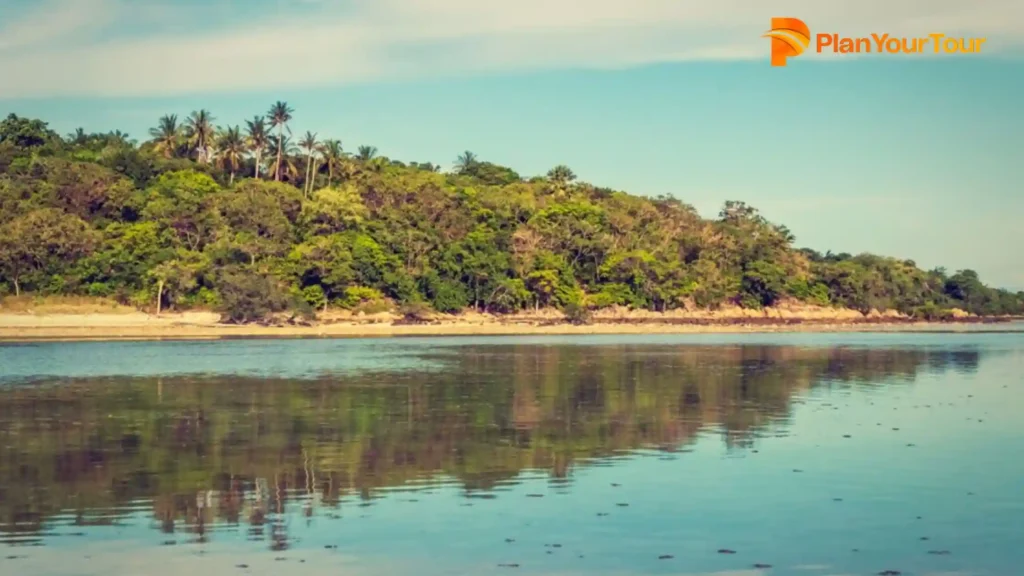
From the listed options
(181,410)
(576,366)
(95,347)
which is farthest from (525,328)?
(181,410)

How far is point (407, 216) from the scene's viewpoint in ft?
343

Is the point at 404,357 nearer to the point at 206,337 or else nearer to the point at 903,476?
the point at 206,337

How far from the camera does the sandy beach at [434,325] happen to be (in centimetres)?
8281

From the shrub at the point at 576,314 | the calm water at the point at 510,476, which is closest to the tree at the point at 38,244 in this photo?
the shrub at the point at 576,314

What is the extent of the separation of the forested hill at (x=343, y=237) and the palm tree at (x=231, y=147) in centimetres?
23

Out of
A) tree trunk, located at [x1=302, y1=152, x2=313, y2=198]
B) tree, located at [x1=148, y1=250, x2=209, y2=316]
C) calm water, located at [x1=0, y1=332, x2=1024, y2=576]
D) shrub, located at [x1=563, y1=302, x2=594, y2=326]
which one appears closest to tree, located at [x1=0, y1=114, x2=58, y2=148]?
tree trunk, located at [x1=302, y1=152, x2=313, y2=198]

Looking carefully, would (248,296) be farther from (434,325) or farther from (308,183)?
(308,183)

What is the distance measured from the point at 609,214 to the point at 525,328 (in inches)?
973

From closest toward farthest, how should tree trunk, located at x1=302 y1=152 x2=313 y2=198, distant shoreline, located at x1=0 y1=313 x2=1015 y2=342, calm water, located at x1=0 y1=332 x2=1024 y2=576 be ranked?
calm water, located at x1=0 y1=332 x2=1024 y2=576, distant shoreline, located at x1=0 y1=313 x2=1015 y2=342, tree trunk, located at x1=302 y1=152 x2=313 y2=198

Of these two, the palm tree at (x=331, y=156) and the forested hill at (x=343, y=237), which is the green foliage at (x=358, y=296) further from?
the palm tree at (x=331, y=156)

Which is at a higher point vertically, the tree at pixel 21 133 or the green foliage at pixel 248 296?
the tree at pixel 21 133

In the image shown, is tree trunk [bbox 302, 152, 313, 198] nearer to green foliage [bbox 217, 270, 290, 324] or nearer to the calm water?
green foliage [bbox 217, 270, 290, 324]

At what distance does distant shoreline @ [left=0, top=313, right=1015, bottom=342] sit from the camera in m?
82.2

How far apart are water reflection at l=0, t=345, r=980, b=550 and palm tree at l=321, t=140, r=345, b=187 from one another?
7838 cm
